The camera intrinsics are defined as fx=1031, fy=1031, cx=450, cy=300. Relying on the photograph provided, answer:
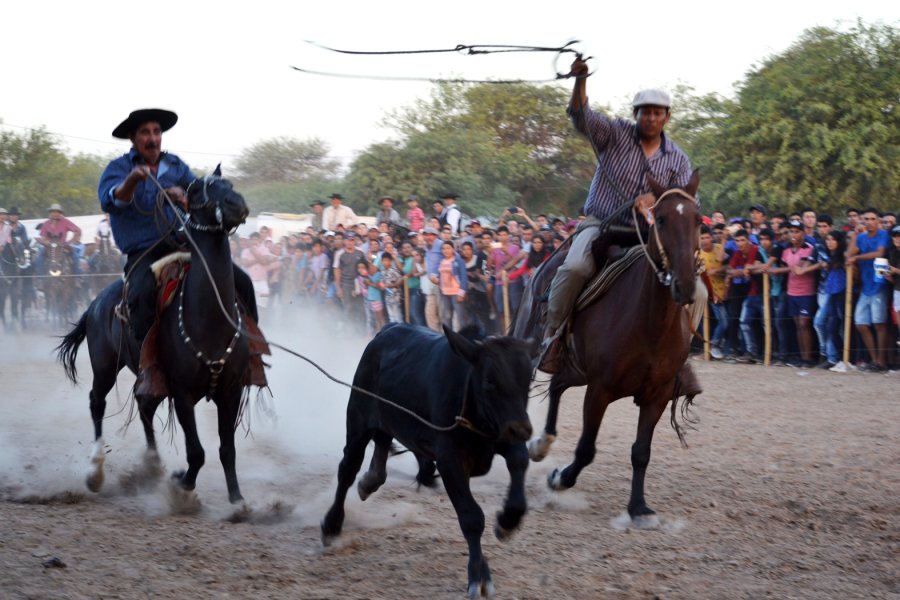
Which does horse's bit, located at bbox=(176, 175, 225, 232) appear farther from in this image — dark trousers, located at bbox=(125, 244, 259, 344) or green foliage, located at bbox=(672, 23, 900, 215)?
green foliage, located at bbox=(672, 23, 900, 215)

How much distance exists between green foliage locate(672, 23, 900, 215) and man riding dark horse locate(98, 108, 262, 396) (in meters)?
19.7

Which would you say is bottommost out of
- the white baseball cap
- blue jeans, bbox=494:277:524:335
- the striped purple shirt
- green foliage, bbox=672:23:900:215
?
blue jeans, bbox=494:277:524:335

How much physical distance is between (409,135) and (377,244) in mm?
13982

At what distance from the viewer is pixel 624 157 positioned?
7605mm

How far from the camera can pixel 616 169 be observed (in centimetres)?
762

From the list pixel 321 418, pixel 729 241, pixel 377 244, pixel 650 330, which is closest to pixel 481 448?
pixel 650 330

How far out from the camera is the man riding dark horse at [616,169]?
742cm

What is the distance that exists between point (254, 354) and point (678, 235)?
316 cm

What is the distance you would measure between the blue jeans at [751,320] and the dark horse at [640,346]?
8.13m

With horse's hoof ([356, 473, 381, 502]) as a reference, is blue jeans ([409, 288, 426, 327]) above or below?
above

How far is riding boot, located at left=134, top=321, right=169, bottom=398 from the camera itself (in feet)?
22.8

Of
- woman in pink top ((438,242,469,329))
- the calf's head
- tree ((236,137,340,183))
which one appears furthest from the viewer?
tree ((236,137,340,183))

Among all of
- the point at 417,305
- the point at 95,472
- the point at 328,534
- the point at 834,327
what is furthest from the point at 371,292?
the point at 328,534

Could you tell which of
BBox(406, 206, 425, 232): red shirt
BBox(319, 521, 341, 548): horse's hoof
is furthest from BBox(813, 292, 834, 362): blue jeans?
BBox(319, 521, 341, 548): horse's hoof
